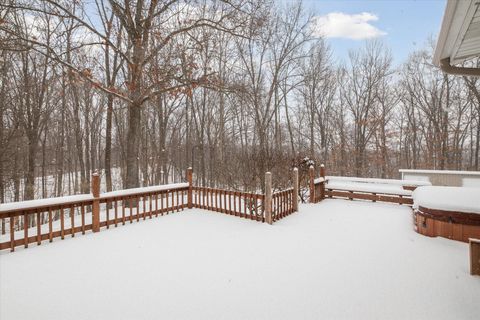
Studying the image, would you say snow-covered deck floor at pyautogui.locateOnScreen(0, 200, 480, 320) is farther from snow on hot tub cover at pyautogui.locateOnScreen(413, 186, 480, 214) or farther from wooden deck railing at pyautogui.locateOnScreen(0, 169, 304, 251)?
snow on hot tub cover at pyautogui.locateOnScreen(413, 186, 480, 214)

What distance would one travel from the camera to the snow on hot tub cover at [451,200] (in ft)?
17.1

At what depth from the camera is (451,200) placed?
18.0 feet

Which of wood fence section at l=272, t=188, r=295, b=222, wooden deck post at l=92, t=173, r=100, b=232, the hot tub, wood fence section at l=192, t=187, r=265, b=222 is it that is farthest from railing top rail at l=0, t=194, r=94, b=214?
the hot tub

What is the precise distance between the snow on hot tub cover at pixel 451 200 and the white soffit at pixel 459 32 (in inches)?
120

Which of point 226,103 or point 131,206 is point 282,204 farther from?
point 226,103

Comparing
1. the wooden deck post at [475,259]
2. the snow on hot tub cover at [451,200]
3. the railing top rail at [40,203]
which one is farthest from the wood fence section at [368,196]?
the railing top rail at [40,203]

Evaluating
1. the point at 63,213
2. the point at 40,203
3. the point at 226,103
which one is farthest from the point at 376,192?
the point at 226,103

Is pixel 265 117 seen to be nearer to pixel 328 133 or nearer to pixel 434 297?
pixel 328 133

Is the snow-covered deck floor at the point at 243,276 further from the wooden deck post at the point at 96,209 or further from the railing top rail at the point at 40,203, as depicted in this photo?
the railing top rail at the point at 40,203

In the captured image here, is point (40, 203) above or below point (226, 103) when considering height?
below

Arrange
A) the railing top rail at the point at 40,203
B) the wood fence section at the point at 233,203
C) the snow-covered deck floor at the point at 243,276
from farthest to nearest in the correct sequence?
the wood fence section at the point at 233,203 < the railing top rail at the point at 40,203 < the snow-covered deck floor at the point at 243,276

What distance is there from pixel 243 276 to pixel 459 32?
4.24 meters

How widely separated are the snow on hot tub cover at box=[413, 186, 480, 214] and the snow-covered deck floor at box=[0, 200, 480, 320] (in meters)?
0.73

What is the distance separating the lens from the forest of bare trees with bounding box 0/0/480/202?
30.8 ft
